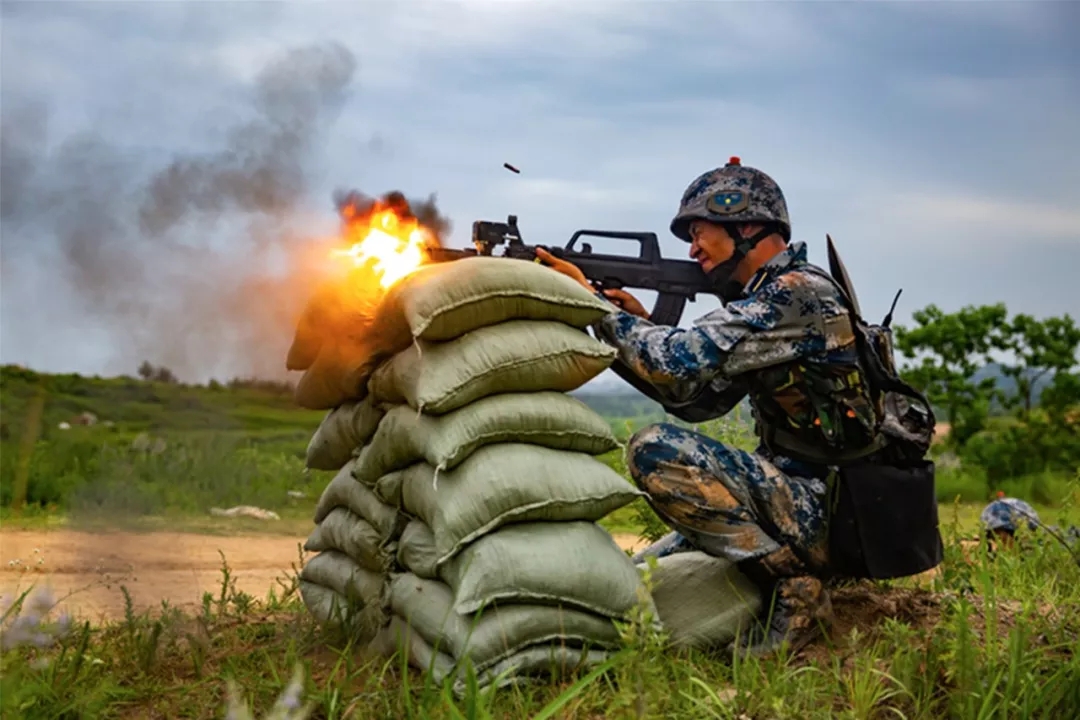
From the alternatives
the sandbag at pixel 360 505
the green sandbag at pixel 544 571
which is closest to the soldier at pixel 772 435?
the green sandbag at pixel 544 571

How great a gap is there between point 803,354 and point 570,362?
945 millimetres

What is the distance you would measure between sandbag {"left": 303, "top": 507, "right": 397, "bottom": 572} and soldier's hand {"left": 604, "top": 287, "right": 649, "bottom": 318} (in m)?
1.37

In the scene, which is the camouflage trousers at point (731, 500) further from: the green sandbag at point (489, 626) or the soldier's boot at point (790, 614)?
the green sandbag at point (489, 626)

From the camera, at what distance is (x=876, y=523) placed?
4332 millimetres

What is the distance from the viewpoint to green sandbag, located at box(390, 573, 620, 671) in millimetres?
3584

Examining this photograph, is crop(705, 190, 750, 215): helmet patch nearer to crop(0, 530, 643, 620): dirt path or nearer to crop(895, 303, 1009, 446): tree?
crop(0, 530, 643, 620): dirt path

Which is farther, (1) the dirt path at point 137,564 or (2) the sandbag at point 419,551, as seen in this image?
(1) the dirt path at point 137,564

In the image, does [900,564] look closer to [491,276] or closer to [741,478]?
[741,478]

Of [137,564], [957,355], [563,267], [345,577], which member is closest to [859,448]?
[563,267]

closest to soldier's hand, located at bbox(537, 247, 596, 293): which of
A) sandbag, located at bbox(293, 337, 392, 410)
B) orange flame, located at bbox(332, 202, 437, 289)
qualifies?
orange flame, located at bbox(332, 202, 437, 289)

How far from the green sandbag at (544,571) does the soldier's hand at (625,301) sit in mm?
1082

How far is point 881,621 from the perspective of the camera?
177 inches

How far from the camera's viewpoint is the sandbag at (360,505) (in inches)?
167

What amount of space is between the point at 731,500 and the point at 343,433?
1649 mm
